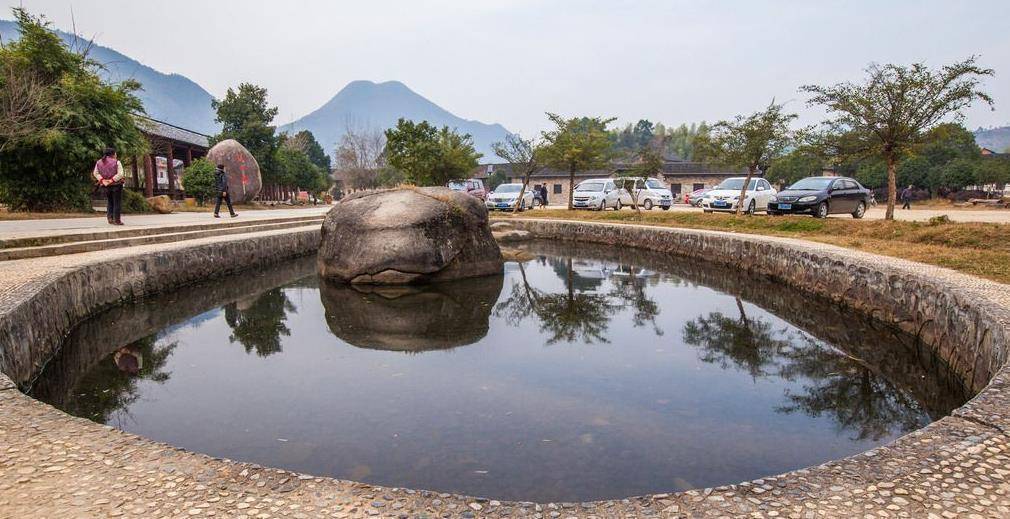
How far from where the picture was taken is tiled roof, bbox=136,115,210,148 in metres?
20.5

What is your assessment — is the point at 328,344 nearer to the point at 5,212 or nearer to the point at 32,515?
the point at 32,515

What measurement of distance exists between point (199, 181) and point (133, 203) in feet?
19.0

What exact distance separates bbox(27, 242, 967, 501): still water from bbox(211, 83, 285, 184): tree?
26253 millimetres

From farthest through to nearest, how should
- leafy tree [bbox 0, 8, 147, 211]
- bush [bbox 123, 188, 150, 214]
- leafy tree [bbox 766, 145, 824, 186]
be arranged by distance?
leafy tree [bbox 766, 145, 824, 186] → bush [bbox 123, 188, 150, 214] → leafy tree [bbox 0, 8, 147, 211]

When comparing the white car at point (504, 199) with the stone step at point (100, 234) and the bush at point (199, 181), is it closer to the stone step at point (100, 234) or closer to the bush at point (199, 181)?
the bush at point (199, 181)

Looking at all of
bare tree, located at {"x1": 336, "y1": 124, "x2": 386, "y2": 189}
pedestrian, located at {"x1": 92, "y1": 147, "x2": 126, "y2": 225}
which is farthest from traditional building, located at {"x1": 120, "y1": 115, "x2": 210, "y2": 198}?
bare tree, located at {"x1": 336, "y1": 124, "x2": 386, "y2": 189}

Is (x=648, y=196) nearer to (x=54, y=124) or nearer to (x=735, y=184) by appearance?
(x=735, y=184)

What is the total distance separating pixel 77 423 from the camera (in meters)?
3.06

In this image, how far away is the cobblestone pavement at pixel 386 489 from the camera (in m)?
2.23

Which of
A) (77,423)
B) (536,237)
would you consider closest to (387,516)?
(77,423)

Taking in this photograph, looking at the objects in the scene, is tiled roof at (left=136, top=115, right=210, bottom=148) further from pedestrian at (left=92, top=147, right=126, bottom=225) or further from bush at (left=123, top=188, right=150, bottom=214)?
pedestrian at (left=92, top=147, right=126, bottom=225)

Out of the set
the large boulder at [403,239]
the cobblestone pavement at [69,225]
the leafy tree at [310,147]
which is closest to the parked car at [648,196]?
the large boulder at [403,239]

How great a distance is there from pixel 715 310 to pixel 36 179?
18376 millimetres

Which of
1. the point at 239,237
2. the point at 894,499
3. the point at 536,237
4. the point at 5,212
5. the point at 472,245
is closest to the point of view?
the point at 894,499
